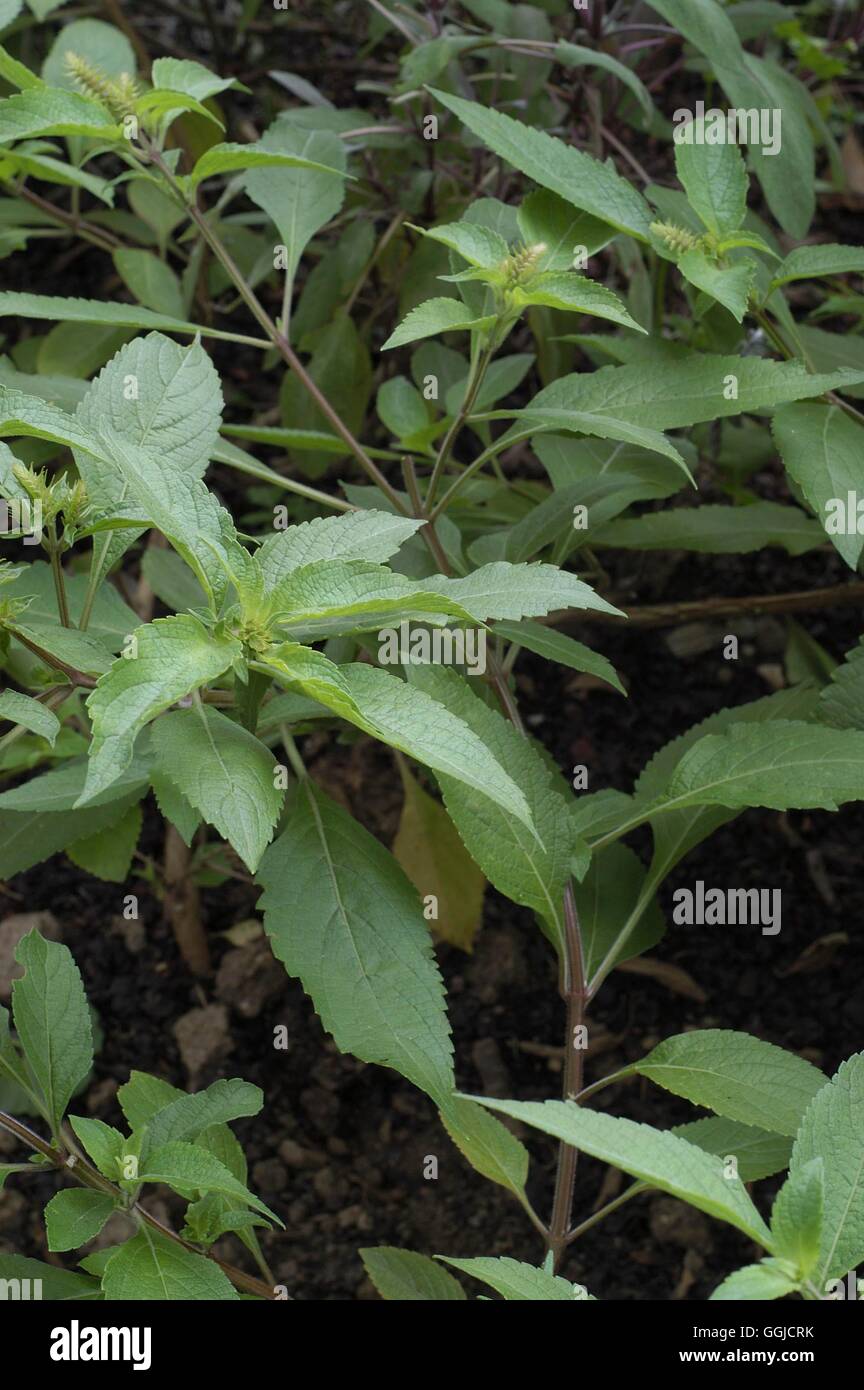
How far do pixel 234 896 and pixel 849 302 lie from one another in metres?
1.37

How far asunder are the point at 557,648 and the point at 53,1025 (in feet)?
2.21

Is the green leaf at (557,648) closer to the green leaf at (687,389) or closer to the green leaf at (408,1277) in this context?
the green leaf at (687,389)

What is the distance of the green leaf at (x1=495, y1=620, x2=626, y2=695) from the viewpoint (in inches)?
58.2

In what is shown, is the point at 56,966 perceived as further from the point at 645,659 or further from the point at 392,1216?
the point at 645,659

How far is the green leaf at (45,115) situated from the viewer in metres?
1.45

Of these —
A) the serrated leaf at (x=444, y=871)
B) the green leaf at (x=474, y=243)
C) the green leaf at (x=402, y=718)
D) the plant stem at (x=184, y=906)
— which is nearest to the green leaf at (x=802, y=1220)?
the green leaf at (x=402, y=718)

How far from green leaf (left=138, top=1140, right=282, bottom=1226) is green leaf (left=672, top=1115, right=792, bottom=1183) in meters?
0.48

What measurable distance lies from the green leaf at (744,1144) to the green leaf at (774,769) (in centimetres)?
35

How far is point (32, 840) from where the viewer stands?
167 centimetres

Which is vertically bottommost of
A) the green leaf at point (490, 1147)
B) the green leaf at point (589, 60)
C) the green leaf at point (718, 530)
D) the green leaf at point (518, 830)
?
the green leaf at point (490, 1147)

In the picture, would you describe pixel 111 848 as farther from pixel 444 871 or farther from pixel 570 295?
pixel 570 295

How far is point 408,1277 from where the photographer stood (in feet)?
5.16

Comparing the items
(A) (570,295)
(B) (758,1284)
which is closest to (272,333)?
(A) (570,295)

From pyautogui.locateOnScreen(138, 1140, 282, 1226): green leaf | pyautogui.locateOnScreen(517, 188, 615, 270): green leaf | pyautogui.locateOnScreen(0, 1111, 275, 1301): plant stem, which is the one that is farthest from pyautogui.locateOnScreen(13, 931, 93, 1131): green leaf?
pyautogui.locateOnScreen(517, 188, 615, 270): green leaf
